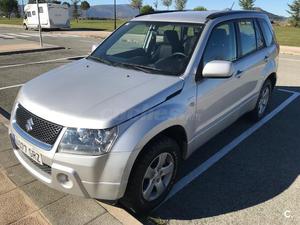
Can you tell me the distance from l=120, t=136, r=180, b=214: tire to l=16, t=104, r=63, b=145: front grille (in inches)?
29.1

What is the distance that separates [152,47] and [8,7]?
72.6 metres

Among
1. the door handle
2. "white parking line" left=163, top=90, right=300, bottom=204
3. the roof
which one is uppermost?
the roof

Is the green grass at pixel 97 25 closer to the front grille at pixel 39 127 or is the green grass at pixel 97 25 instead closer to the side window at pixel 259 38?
the side window at pixel 259 38

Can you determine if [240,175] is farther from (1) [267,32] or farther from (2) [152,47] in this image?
(1) [267,32]

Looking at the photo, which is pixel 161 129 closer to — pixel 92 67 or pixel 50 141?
pixel 50 141

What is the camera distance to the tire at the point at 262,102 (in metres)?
5.79

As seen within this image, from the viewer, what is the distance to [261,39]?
5.61 meters

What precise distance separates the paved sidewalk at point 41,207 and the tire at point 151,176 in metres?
0.18

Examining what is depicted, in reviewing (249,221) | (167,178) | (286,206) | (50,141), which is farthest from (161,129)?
(286,206)

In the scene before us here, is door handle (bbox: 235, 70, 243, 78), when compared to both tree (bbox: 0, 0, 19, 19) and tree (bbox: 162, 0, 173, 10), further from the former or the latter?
tree (bbox: 0, 0, 19, 19)

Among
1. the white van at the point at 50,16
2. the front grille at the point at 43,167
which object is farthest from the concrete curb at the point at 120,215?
the white van at the point at 50,16

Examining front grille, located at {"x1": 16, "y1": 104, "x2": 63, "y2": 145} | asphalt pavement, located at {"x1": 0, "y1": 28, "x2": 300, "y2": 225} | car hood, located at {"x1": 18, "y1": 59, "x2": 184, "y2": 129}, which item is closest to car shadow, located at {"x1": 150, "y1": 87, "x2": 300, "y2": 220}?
asphalt pavement, located at {"x1": 0, "y1": 28, "x2": 300, "y2": 225}

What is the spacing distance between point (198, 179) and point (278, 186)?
90cm

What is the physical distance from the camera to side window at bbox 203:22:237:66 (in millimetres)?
3993
